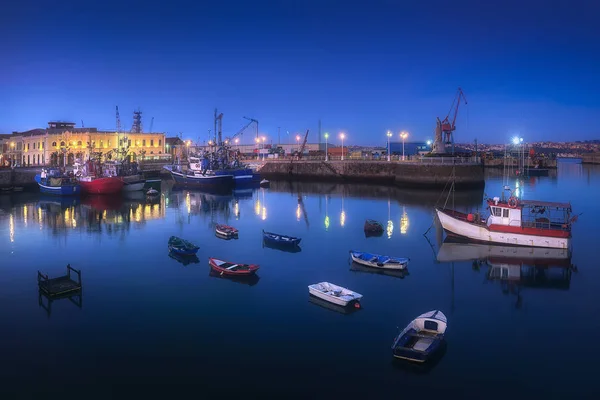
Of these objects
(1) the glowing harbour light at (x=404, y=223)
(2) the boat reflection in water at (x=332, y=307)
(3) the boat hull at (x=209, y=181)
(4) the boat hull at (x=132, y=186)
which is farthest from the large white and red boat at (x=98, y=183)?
(2) the boat reflection in water at (x=332, y=307)

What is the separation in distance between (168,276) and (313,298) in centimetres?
600

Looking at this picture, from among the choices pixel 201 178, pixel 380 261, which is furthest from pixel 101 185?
pixel 380 261

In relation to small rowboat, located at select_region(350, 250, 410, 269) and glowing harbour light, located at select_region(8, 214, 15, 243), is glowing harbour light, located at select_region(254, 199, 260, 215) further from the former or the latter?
small rowboat, located at select_region(350, 250, 410, 269)

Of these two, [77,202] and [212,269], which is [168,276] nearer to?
[212,269]

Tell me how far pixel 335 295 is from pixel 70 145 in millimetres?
65234

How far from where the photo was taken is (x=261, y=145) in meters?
122

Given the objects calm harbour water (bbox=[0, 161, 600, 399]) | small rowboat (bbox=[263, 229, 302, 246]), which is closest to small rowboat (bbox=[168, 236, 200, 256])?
calm harbour water (bbox=[0, 161, 600, 399])

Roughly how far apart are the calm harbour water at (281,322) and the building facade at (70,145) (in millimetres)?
46765

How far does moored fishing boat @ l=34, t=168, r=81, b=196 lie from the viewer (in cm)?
4350

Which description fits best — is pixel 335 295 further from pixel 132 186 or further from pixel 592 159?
pixel 592 159

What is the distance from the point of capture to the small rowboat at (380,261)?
17.9 meters

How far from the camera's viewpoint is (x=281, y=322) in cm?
1302

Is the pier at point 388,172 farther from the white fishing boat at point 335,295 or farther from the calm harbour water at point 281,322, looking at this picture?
the white fishing boat at point 335,295

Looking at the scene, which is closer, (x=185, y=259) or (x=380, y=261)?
(x=380, y=261)
